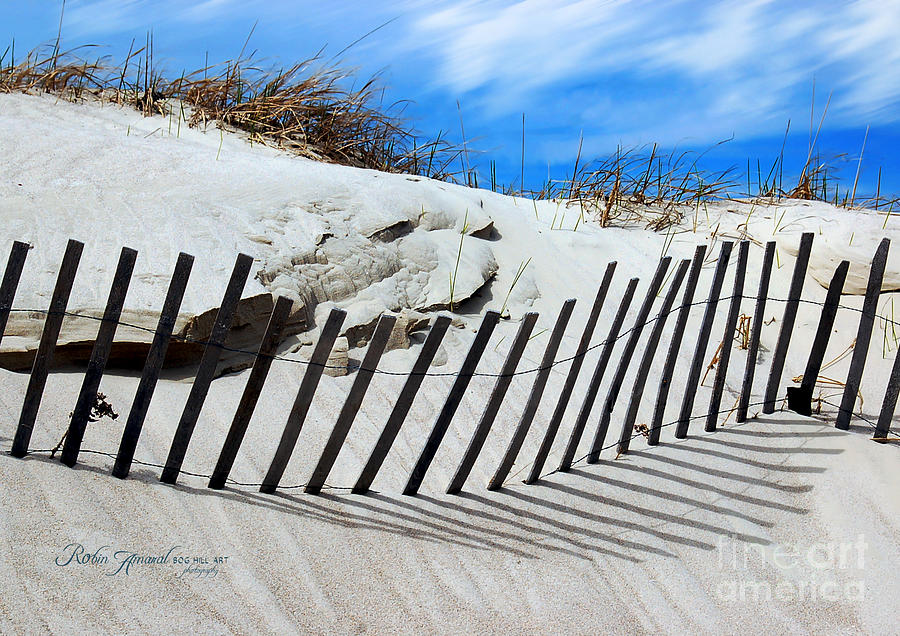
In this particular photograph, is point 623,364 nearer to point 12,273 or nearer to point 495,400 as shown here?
point 495,400

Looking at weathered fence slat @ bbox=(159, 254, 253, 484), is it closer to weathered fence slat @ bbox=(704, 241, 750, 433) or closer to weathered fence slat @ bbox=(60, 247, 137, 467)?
weathered fence slat @ bbox=(60, 247, 137, 467)

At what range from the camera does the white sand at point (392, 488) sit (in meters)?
2.78

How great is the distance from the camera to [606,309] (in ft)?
20.5

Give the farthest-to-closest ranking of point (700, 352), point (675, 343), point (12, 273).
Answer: point (700, 352), point (675, 343), point (12, 273)

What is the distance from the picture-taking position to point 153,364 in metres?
3.18

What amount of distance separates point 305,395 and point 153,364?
65 cm

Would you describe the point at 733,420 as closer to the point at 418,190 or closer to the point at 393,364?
the point at 393,364

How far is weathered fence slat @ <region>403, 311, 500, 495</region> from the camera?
3.31 metres

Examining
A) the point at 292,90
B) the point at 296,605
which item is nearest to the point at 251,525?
the point at 296,605

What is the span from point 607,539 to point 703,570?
423mm

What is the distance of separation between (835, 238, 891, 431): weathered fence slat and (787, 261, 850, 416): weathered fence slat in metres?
Result: 0.16

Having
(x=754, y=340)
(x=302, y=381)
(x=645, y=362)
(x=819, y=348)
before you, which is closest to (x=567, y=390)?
(x=645, y=362)

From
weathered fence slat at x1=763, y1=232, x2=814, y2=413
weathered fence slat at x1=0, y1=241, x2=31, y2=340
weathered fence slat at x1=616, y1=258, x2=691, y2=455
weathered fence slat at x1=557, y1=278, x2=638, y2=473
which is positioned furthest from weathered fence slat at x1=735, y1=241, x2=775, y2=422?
weathered fence slat at x1=0, y1=241, x2=31, y2=340

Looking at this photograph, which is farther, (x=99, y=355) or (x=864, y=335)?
(x=864, y=335)
